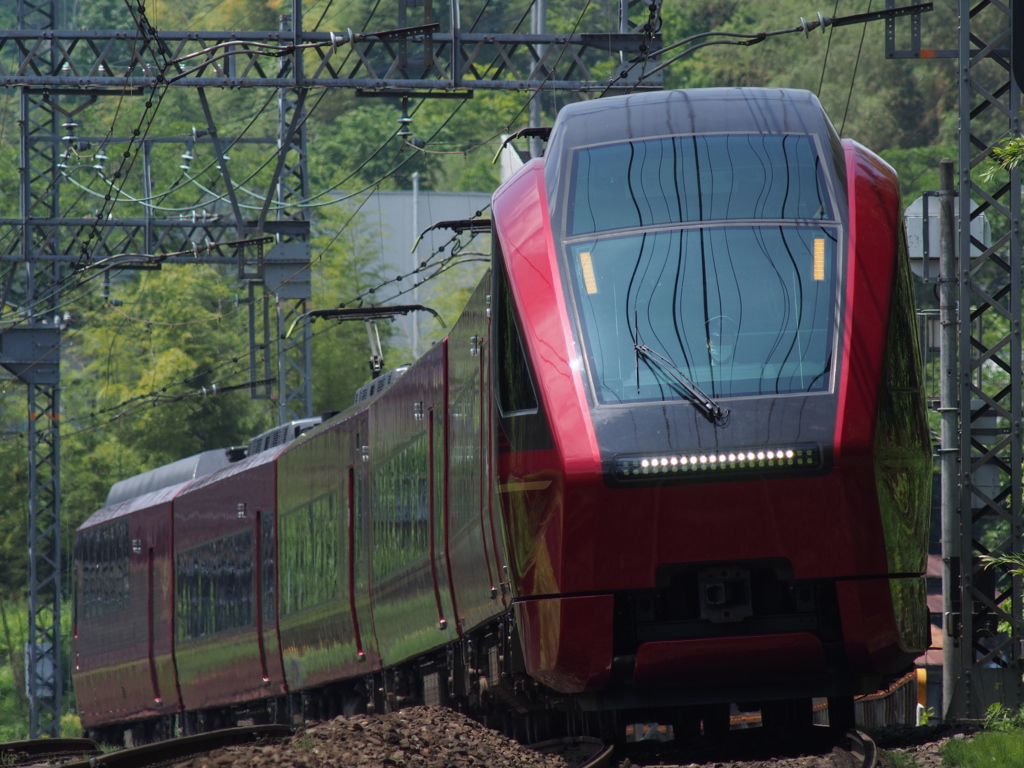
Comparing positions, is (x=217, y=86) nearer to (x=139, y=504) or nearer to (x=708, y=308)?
(x=139, y=504)

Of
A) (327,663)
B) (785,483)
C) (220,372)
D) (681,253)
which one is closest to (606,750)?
(785,483)

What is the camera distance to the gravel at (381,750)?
8070 millimetres

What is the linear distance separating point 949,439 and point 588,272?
597cm

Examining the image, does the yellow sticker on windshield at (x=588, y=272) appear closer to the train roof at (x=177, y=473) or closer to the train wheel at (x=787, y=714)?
the train wheel at (x=787, y=714)

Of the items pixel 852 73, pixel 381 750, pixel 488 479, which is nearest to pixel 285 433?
pixel 488 479

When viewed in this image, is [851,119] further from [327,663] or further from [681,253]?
[681,253]

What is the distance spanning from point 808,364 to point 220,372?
51384 millimetres

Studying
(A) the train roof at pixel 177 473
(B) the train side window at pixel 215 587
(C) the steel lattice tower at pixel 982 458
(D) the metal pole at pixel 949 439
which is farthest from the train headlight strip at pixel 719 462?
(A) the train roof at pixel 177 473

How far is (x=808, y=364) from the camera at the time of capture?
7.68 metres

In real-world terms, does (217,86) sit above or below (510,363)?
above

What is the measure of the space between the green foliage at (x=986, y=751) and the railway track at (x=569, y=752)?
0.48 meters

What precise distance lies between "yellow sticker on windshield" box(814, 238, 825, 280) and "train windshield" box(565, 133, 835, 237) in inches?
6.2

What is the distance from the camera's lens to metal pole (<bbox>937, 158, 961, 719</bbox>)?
41.0 ft

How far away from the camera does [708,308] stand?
25.8ft
